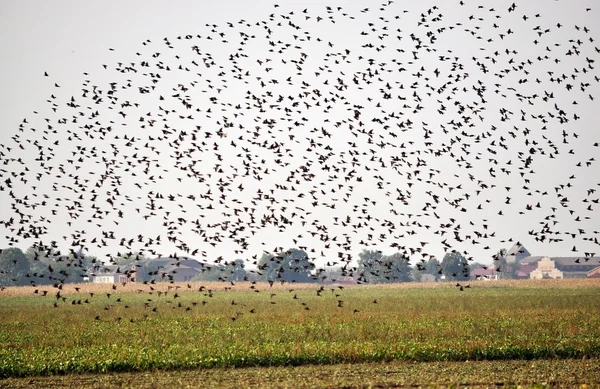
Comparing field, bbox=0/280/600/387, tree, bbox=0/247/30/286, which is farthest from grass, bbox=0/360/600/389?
tree, bbox=0/247/30/286

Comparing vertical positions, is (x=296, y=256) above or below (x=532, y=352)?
above

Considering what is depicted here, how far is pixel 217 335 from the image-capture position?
121 feet

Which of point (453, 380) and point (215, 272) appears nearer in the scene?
point (453, 380)

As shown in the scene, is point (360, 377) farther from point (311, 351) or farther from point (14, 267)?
point (14, 267)

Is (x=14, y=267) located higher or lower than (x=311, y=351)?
higher

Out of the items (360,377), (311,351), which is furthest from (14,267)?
(360,377)

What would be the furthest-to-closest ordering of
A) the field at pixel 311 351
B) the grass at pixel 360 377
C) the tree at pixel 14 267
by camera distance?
the tree at pixel 14 267 < the field at pixel 311 351 < the grass at pixel 360 377

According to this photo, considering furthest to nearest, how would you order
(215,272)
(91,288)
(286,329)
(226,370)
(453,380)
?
(215,272) < (91,288) < (286,329) < (226,370) < (453,380)

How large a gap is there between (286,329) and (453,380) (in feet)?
52.0

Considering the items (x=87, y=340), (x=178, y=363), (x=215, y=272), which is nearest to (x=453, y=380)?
(x=178, y=363)

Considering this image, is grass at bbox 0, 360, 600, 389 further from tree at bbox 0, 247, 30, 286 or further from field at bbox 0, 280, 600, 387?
tree at bbox 0, 247, 30, 286

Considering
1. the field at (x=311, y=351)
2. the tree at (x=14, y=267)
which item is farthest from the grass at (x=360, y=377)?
the tree at (x=14, y=267)

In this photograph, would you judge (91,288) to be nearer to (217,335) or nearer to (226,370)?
(217,335)

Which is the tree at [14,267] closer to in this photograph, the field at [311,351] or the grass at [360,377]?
the field at [311,351]
